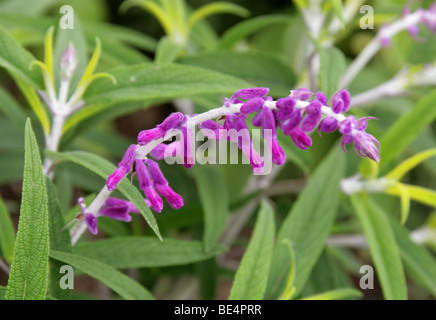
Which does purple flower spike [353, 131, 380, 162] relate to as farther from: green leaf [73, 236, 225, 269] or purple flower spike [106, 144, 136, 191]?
green leaf [73, 236, 225, 269]

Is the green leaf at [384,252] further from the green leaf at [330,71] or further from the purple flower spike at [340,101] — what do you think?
the purple flower spike at [340,101]

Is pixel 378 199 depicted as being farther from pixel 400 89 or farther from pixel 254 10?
pixel 254 10

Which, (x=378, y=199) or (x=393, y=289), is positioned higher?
(x=378, y=199)

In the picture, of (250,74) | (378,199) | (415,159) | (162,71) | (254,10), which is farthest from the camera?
(254,10)

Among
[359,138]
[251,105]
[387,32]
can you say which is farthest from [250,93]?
[387,32]
